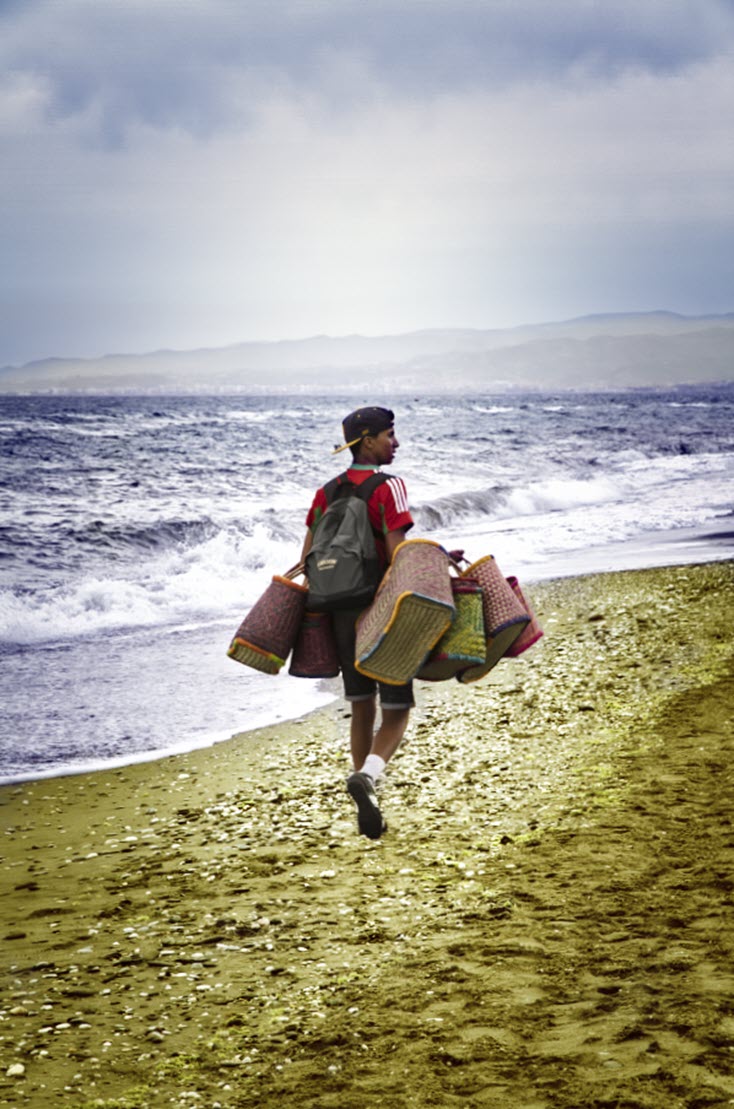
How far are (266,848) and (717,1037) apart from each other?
3212mm

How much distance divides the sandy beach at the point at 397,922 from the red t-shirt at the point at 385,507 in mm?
2018

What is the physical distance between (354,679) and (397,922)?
67.6 inches

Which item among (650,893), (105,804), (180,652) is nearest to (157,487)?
(180,652)

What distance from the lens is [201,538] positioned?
26234 millimetres

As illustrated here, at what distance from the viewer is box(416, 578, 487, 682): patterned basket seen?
13.4 ft

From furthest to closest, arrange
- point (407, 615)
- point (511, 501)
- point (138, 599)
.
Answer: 1. point (511, 501)
2. point (138, 599)
3. point (407, 615)

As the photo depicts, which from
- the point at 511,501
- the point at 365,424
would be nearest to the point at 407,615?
the point at 365,424

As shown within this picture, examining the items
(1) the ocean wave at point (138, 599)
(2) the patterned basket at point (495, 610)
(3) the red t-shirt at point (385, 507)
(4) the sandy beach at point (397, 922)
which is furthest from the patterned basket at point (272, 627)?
(1) the ocean wave at point (138, 599)

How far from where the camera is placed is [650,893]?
5.58 m

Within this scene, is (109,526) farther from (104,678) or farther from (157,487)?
(104,678)

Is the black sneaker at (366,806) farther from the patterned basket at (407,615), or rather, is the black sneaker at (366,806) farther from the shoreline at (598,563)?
the shoreline at (598,563)

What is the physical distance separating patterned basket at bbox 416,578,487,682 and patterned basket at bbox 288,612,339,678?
1.44 feet

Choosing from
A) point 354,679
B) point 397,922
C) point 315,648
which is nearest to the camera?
point 315,648

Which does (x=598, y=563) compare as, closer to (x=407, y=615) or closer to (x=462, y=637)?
(x=462, y=637)
